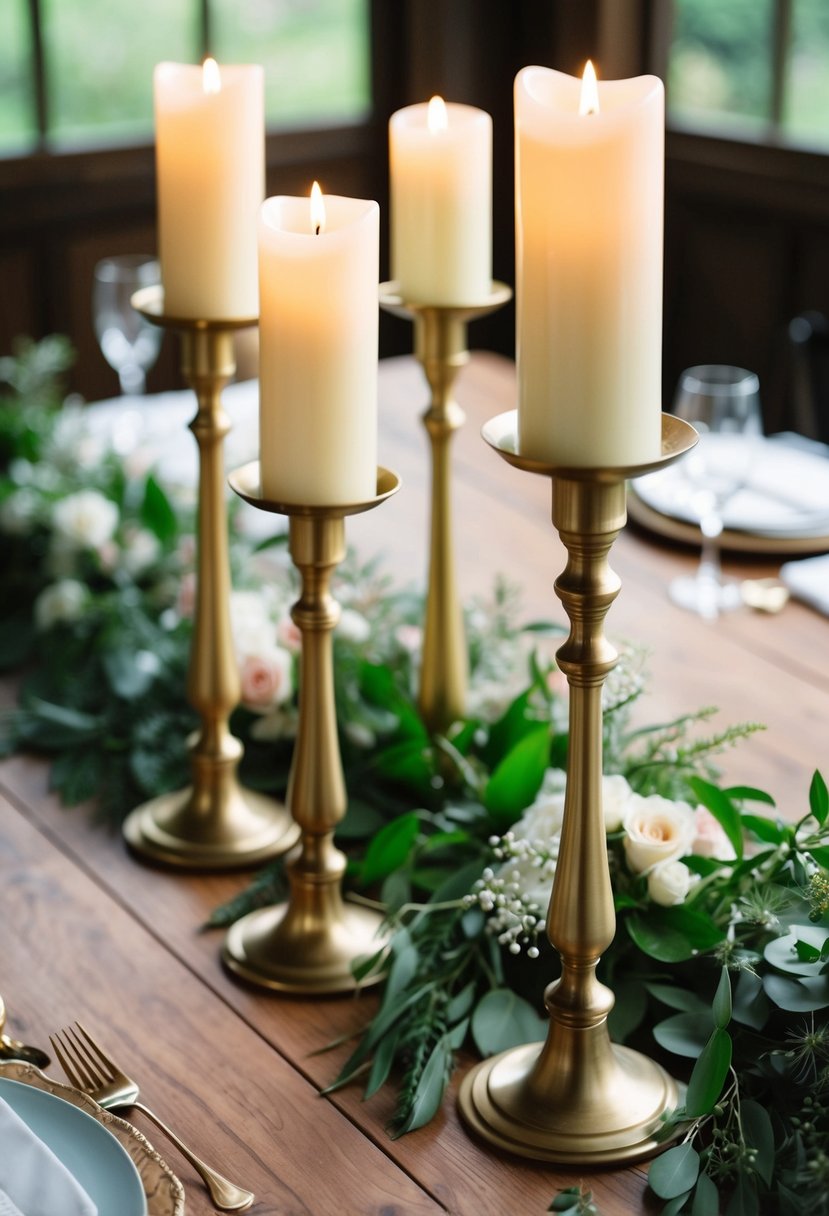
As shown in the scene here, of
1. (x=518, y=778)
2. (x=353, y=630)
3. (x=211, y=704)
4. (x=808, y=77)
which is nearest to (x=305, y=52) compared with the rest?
(x=808, y=77)

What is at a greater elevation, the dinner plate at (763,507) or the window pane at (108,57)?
the window pane at (108,57)

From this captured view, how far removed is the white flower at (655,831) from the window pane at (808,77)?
8.90ft

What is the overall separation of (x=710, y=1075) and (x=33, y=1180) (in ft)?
1.22

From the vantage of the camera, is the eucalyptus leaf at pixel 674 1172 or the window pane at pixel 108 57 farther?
the window pane at pixel 108 57

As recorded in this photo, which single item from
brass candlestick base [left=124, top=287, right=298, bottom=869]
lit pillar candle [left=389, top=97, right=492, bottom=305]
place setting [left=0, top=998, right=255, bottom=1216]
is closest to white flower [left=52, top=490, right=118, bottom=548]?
brass candlestick base [left=124, top=287, right=298, bottom=869]

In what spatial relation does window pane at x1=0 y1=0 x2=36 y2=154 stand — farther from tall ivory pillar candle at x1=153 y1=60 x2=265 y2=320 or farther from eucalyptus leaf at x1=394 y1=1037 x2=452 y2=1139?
eucalyptus leaf at x1=394 y1=1037 x2=452 y2=1139

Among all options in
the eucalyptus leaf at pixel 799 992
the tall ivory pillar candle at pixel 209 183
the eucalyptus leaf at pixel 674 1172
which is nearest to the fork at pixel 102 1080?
the eucalyptus leaf at pixel 674 1172

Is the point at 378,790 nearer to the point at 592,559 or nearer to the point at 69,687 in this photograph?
the point at 69,687

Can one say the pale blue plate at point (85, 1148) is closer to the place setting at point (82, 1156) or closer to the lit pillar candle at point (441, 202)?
the place setting at point (82, 1156)

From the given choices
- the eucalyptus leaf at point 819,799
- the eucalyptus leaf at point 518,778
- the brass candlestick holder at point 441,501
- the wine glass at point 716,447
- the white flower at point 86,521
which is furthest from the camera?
the white flower at point 86,521

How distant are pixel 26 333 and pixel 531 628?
109 inches

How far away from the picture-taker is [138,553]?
1638mm

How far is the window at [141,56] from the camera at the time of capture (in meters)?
3.54

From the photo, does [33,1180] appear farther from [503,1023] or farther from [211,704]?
[211,704]
